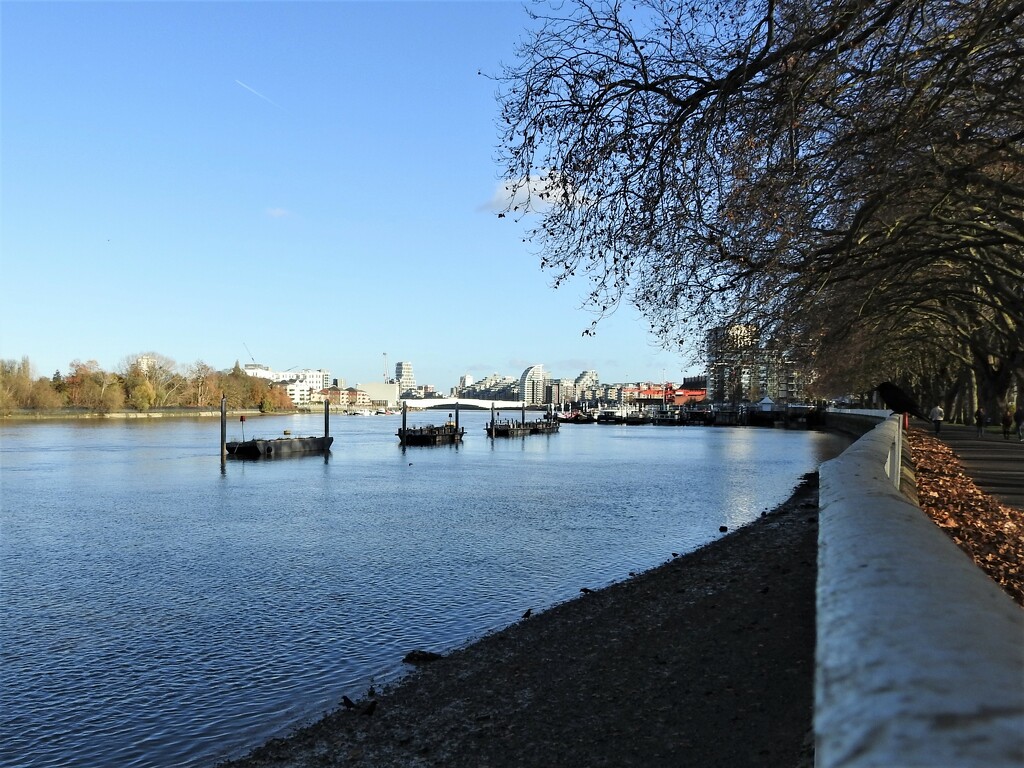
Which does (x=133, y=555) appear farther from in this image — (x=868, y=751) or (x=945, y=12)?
(x=868, y=751)

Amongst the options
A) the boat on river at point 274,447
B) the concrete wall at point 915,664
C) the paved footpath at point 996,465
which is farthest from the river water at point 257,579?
the boat on river at point 274,447

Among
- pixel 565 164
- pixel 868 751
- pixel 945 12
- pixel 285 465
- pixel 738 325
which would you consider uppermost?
pixel 945 12

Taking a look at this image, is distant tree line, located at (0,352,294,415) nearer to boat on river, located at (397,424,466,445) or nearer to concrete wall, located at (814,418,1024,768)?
boat on river, located at (397,424,466,445)

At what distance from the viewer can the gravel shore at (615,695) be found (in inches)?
266

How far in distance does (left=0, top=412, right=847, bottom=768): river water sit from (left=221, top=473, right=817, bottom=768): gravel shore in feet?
5.36

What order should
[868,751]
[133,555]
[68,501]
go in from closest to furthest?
[868,751]
[133,555]
[68,501]

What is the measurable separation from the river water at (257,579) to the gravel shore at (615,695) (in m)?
1.63

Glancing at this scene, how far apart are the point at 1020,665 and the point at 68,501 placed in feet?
128

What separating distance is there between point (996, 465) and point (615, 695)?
19658 mm

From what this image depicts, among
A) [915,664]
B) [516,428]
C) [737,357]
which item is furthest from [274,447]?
[915,664]

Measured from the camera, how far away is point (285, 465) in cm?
5972

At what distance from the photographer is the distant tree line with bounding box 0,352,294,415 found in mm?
141250

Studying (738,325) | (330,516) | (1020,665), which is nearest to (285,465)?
(330,516)

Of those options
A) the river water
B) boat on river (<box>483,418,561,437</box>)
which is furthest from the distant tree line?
the river water
